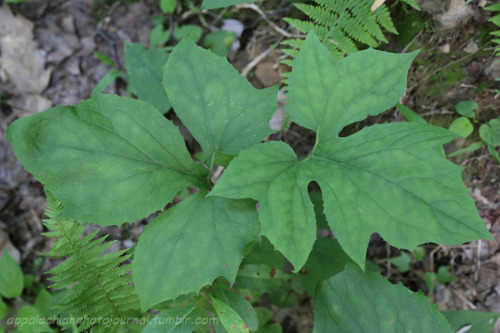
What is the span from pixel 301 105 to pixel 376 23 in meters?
1.05

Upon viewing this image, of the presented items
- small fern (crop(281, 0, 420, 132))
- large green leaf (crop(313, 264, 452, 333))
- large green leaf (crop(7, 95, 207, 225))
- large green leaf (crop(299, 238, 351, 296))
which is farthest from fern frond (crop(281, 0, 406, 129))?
large green leaf (crop(313, 264, 452, 333))

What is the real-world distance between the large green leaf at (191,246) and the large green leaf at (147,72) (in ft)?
5.21

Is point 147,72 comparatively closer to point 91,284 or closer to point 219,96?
point 219,96

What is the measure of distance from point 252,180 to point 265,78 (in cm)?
158

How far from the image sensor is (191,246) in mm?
1603

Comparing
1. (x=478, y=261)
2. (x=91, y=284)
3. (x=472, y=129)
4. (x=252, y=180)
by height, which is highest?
(x=252, y=180)

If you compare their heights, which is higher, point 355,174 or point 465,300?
point 355,174

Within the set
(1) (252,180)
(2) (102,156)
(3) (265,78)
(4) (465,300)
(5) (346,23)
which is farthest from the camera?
(3) (265,78)

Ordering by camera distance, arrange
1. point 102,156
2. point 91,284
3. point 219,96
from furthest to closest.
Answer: point 91,284, point 219,96, point 102,156

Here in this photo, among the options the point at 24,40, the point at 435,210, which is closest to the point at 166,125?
the point at 435,210

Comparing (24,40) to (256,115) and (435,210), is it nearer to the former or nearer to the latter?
(256,115)

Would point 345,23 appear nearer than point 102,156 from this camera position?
No

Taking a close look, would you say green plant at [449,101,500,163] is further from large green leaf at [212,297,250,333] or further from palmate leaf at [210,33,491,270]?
large green leaf at [212,297,250,333]

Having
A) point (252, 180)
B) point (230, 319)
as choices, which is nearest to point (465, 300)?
point (230, 319)
